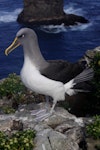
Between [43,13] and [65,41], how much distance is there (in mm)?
13145

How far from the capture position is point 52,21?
3698 inches

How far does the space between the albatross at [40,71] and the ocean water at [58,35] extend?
53.8m

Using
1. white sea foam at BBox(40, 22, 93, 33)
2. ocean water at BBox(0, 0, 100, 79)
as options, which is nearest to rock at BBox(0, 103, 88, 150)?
ocean water at BBox(0, 0, 100, 79)

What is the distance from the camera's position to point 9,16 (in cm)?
9775

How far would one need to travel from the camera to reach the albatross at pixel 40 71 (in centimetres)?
1388

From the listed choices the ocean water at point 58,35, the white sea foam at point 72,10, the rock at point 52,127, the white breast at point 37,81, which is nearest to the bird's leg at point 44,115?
the rock at point 52,127

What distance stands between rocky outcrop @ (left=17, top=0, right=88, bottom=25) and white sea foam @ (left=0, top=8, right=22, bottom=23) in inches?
79.3

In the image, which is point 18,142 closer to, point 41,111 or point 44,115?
point 44,115

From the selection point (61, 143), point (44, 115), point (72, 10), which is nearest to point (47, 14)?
point (72, 10)

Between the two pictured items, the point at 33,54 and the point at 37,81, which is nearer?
the point at 37,81

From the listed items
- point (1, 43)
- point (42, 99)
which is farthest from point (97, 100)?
point (1, 43)

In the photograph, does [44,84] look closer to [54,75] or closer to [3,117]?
[54,75]

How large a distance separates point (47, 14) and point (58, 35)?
867 cm

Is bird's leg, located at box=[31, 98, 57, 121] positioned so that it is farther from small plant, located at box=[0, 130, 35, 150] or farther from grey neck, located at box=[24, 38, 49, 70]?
small plant, located at box=[0, 130, 35, 150]
